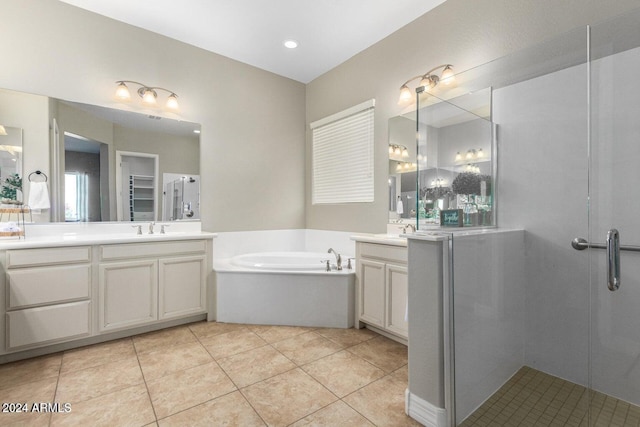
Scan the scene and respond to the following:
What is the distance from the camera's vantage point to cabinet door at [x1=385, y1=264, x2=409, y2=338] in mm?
2295

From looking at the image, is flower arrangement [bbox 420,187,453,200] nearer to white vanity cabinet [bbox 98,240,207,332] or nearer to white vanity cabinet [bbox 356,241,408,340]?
white vanity cabinet [bbox 356,241,408,340]

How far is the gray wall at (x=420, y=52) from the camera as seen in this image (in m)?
1.96

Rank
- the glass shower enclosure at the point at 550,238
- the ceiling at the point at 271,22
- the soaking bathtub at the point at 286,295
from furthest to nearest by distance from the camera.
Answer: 1. the soaking bathtub at the point at 286,295
2. the ceiling at the point at 271,22
3. the glass shower enclosure at the point at 550,238

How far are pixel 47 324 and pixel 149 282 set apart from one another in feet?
2.27

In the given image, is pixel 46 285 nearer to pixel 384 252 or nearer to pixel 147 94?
pixel 147 94

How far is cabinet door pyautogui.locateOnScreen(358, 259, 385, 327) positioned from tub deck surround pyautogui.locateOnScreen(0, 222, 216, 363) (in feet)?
4.85

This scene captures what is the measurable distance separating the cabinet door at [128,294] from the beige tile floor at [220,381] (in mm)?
184

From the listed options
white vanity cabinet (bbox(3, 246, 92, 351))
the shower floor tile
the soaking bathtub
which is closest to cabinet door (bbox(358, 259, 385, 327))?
the soaking bathtub

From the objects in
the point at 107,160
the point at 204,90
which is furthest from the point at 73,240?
the point at 204,90

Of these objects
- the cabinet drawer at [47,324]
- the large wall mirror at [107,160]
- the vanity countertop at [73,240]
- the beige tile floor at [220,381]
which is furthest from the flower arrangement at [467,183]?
the cabinet drawer at [47,324]

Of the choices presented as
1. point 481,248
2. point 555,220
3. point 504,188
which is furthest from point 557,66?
point 481,248

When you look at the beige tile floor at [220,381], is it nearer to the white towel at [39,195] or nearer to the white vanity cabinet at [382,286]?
the white vanity cabinet at [382,286]

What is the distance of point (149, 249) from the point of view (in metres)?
2.59

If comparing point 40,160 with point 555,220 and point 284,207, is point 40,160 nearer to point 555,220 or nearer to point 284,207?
point 284,207
